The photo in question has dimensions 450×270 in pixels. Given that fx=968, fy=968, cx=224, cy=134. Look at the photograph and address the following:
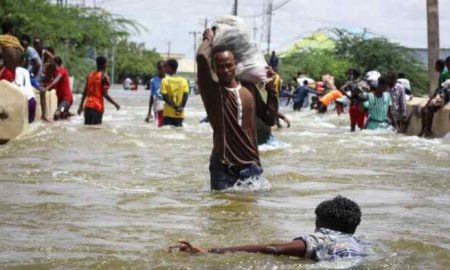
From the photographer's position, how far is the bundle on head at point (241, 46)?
749 centimetres

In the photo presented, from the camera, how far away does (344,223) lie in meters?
5.06

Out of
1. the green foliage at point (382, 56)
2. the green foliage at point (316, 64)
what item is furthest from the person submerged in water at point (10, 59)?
the green foliage at point (316, 64)

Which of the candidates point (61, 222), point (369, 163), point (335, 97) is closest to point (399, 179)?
point (369, 163)

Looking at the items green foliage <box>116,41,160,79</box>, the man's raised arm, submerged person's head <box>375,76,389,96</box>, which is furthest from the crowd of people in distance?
green foliage <box>116,41,160,79</box>

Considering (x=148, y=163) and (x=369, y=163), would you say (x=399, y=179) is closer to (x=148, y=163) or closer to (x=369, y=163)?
(x=369, y=163)

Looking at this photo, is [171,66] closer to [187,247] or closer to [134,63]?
[187,247]

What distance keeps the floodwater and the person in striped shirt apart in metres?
4.06

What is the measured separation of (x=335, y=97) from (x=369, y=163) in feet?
55.4

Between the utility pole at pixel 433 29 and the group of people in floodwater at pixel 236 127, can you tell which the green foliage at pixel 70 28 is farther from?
the group of people in floodwater at pixel 236 127

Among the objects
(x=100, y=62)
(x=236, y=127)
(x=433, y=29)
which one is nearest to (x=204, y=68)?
(x=236, y=127)

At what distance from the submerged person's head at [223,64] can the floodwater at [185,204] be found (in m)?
0.91

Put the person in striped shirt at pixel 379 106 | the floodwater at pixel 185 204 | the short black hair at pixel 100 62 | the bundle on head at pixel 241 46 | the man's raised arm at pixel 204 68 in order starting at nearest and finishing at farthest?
the floodwater at pixel 185 204 < the man's raised arm at pixel 204 68 < the bundle on head at pixel 241 46 < the short black hair at pixel 100 62 < the person in striped shirt at pixel 379 106

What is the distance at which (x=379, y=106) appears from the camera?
17375mm

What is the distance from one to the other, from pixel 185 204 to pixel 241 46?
4.36ft
